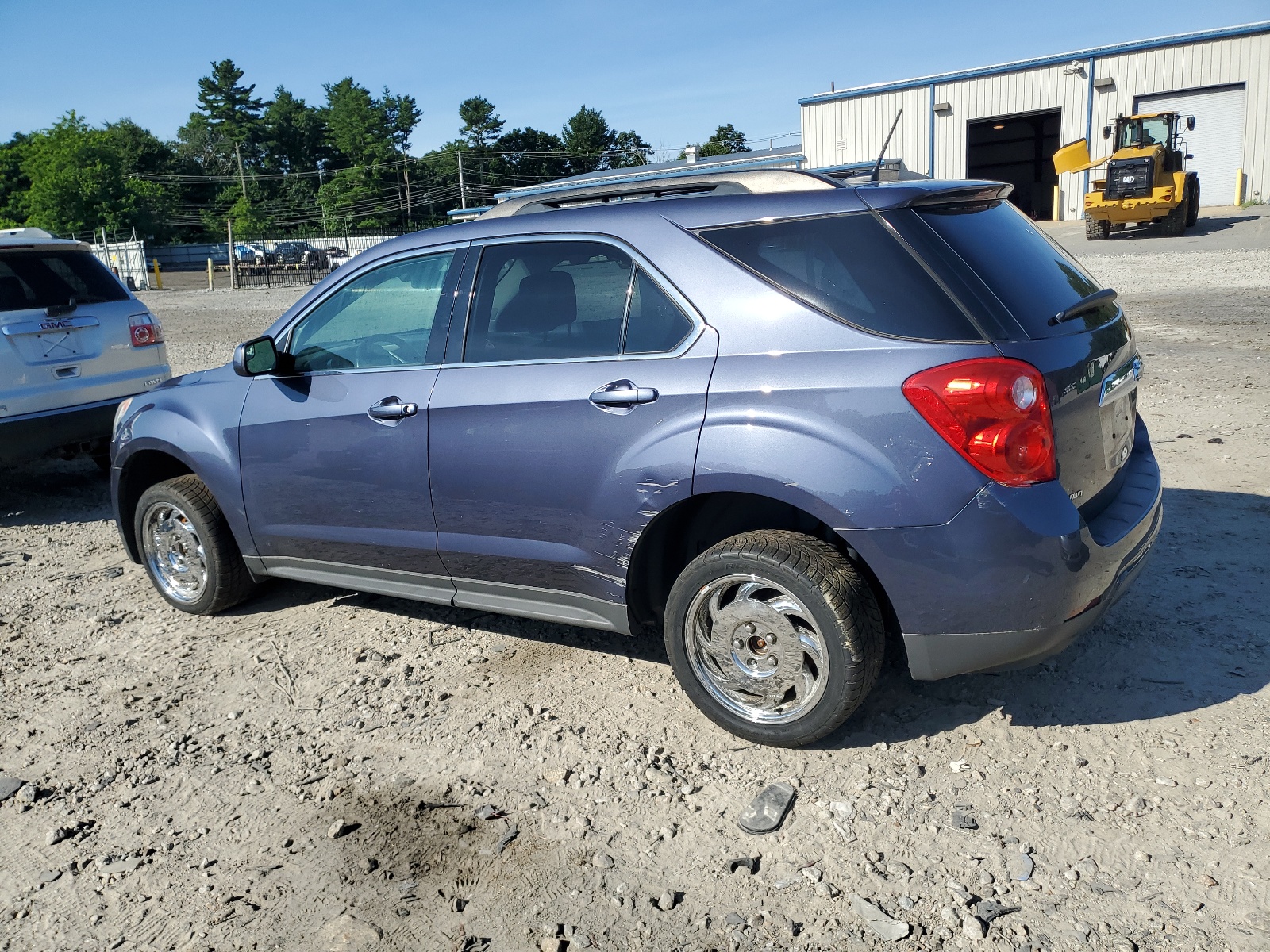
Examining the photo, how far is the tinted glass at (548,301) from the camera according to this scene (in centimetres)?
361

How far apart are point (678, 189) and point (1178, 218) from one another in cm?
2746

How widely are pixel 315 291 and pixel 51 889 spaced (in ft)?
8.45

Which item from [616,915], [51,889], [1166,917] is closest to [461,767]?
[616,915]

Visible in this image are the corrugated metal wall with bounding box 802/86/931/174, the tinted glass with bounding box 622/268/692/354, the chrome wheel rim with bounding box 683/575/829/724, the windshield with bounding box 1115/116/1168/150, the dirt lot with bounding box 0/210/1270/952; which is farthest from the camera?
the corrugated metal wall with bounding box 802/86/931/174

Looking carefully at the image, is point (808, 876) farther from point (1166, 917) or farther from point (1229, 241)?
point (1229, 241)

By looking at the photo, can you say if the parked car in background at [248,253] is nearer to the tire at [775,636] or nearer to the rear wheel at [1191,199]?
the rear wheel at [1191,199]

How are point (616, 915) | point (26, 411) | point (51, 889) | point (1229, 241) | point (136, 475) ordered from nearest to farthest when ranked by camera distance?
point (616, 915), point (51, 889), point (136, 475), point (26, 411), point (1229, 241)

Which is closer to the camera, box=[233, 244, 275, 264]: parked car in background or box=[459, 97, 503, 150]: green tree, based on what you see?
box=[233, 244, 275, 264]: parked car in background

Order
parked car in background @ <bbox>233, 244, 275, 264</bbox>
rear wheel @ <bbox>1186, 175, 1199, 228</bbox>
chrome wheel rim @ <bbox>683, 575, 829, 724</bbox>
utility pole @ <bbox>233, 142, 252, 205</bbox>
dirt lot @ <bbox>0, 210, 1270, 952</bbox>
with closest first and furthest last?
dirt lot @ <bbox>0, 210, 1270, 952</bbox> → chrome wheel rim @ <bbox>683, 575, 829, 724</bbox> → rear wheel @ <bbox>1186, 175, 1199, 228</bbox> → parked car in background @ <bbox>233, 244, 275, 264</bbox> → utility pole @ <bbox>233, 142, 252, 205</bbox>

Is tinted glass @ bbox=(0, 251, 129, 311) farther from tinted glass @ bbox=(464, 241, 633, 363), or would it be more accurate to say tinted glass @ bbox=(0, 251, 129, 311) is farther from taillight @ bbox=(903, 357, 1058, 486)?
taillight @ bbox=(903, 357, 1058, 486)

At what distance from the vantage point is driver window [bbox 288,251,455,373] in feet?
13.5

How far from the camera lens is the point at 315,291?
4547 mm

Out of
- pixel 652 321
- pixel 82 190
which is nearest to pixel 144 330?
pixel 652 321

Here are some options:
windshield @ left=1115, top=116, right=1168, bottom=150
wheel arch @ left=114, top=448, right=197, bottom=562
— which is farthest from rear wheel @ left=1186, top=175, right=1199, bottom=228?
wheel arch @ left=114, top=448, right=197, bottom=562
